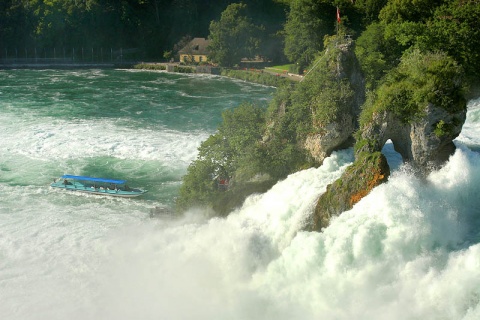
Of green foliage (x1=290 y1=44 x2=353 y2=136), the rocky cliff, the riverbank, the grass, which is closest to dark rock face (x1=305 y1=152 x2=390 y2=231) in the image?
the rocky cliff

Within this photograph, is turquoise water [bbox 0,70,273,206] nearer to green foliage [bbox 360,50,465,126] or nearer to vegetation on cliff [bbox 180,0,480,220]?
vegetation on cliff [bbox 180,0,480,220]

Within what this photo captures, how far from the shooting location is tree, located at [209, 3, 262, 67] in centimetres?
8631

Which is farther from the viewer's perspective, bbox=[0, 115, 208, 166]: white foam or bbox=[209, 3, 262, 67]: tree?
bbox=[209, 3, 262, 67]: tree

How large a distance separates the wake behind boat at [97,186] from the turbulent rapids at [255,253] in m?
0.60

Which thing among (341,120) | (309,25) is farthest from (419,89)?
(309,25)

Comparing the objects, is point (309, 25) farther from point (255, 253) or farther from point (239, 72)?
point (255, 253)

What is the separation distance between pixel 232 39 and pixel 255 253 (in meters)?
66.2

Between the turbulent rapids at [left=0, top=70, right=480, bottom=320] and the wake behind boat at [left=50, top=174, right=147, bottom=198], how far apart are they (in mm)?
603

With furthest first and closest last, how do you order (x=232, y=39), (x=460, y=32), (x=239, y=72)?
(x=232, y=39), (x=239, y=72), (x=460, y=32)

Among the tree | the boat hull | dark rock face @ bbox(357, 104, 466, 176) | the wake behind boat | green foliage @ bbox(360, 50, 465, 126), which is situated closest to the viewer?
green foliage @ bbox(360, 50, 465, 126)

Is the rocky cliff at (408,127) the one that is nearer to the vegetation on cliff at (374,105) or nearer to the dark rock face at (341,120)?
the vegetation on cliff at (374,105)

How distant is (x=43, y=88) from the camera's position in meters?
A: 70.8

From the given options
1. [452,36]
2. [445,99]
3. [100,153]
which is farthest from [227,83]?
[445,99]

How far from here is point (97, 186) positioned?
36562mm
